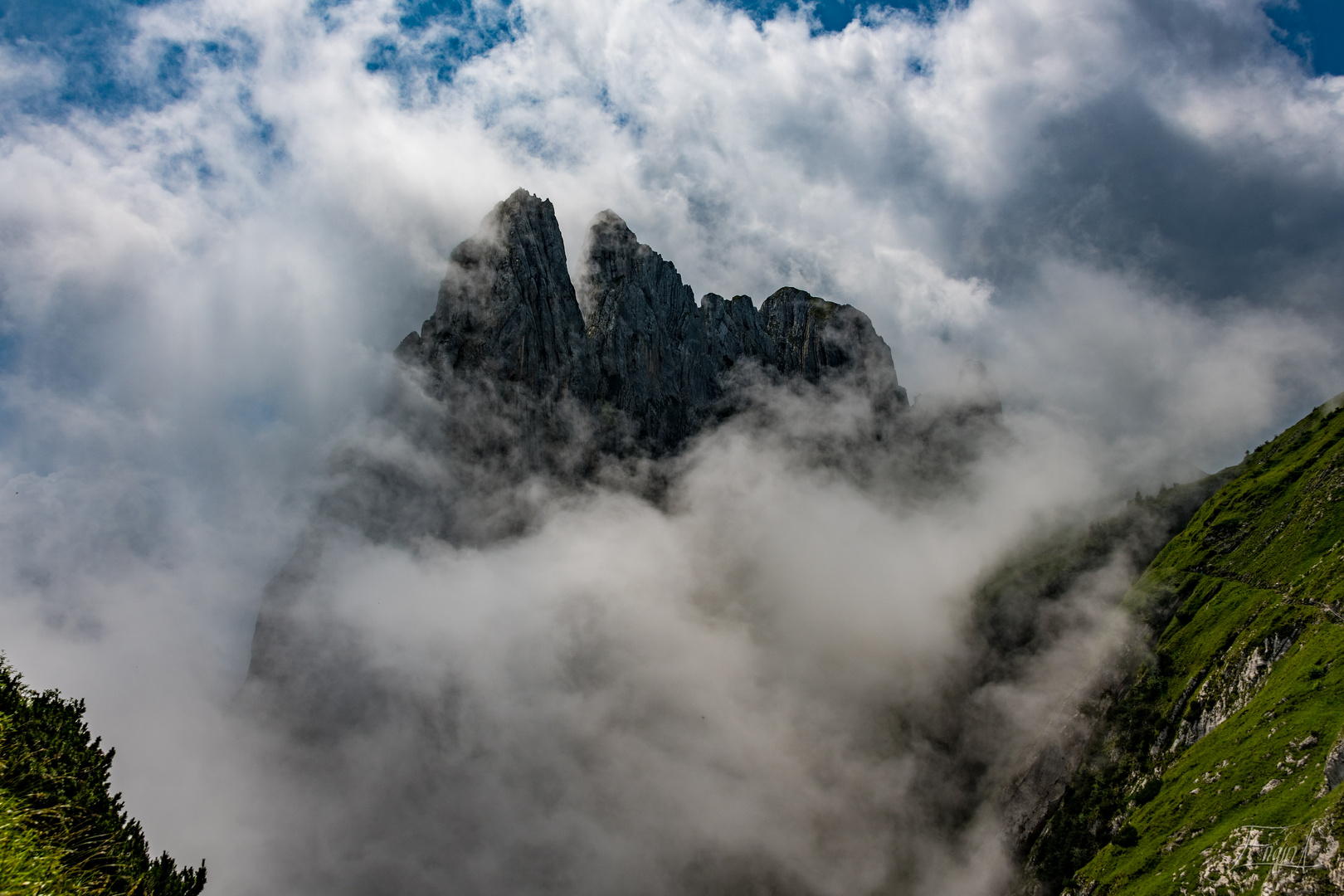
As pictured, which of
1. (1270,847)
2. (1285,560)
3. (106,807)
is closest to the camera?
(106,807)

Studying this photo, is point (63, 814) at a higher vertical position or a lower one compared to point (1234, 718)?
higher

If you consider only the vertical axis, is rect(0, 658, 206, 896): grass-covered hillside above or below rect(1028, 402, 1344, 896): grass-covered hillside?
above

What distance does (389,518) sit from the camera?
631ft

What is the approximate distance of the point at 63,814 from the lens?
1515 inches

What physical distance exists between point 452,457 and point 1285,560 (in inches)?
7507

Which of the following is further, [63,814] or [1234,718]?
[1234,718]

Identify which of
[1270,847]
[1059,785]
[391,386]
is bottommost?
[1270,847]

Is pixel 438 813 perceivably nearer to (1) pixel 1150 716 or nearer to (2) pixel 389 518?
(2) pixel 389 518

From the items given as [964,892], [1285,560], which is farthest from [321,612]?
[1285,560]

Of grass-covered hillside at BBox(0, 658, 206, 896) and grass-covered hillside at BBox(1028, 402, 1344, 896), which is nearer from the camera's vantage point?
grass-covered hillside at BBox(0, 658, 206, 896)

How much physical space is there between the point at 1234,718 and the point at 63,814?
129m

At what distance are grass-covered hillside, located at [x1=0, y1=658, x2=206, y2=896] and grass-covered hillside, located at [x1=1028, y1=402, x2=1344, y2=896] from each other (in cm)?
7987

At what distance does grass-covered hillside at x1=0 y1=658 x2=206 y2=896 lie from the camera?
99.7ft

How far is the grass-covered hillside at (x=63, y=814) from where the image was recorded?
30391 mm
